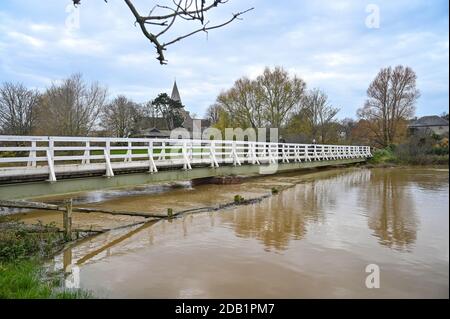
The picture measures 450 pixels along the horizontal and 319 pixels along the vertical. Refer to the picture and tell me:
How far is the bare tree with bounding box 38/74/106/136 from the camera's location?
2827 cm

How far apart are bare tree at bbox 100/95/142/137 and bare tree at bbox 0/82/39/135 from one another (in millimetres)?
6690

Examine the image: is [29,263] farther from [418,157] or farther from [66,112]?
[66,112]

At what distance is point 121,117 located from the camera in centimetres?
4122

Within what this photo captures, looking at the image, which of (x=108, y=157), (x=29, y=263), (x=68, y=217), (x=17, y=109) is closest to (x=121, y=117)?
(x=17, y=109)

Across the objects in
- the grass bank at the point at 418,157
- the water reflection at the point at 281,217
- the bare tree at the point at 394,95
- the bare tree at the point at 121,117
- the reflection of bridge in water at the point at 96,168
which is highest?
the bare tree at the point at 121,117

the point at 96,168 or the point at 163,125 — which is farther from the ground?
the point at 163,125

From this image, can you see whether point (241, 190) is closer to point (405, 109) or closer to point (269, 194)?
point (269, 194)

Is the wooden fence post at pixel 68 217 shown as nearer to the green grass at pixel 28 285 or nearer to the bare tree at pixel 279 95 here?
the green grass at pixel 28 285

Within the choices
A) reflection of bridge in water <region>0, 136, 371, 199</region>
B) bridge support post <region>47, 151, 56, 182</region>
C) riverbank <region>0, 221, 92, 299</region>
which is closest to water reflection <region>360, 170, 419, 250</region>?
riverbank <region>0, 221, 92, 299</region>

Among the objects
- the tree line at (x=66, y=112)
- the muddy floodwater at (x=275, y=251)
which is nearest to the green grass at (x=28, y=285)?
the muddy floodwater at (x=275, y=251)

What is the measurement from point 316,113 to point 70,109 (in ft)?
76.2

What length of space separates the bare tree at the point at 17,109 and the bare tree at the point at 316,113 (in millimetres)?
26293

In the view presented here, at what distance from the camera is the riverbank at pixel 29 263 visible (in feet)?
13.4

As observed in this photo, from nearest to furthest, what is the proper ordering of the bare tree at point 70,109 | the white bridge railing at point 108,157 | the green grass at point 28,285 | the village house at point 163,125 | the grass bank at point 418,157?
the grass bank at point 418,157 < the green grass at point 28,285 < the white bridge railing at point 108,157 < the bare tree at point 70,109 < the village house at point 163,125
